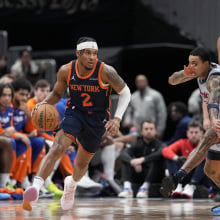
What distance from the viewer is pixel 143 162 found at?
11.9 metres

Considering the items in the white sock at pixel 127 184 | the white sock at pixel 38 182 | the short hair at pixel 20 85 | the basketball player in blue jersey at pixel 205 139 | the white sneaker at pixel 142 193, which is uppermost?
the short hair at pixel 20 85

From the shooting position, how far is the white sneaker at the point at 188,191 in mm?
11062

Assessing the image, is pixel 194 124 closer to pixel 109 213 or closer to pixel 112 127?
pixel 112 127

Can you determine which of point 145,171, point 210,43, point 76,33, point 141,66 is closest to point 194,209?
point 145,171

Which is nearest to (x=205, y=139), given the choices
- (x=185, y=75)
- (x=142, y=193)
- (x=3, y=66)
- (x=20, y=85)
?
(x=185, y=75)

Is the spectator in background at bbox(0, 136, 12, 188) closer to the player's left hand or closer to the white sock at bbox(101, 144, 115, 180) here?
the white sock at bbox(101, 144, 115, 180)

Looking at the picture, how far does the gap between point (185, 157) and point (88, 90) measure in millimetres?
3988

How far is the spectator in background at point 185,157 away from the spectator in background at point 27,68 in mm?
3731

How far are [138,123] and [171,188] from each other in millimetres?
6618

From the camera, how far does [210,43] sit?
1505 cm

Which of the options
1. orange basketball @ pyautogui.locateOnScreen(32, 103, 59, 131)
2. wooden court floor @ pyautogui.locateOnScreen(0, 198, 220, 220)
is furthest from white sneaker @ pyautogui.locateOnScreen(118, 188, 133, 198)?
orange basketball @ pyautogui.locateOnScreen(32, 103, 59, 131)

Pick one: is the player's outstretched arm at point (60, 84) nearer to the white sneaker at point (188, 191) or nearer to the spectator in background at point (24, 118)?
the spectator in background at point (24, 118)

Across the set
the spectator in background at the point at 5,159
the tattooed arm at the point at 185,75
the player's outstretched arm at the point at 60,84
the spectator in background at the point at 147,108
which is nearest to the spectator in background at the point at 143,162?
the spectator in background at the point at 147,108

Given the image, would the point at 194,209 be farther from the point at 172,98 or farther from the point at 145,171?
the point at 172,98
